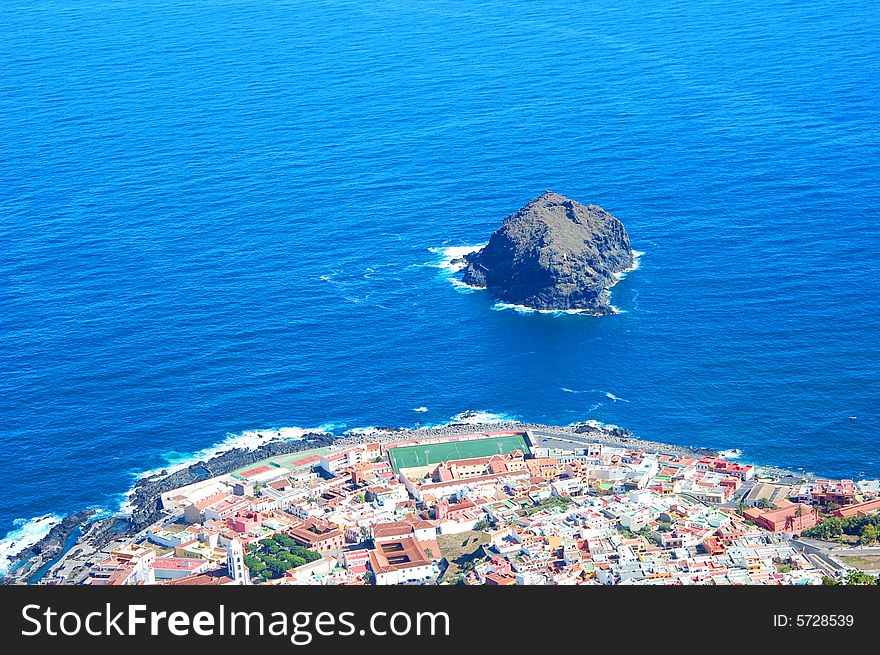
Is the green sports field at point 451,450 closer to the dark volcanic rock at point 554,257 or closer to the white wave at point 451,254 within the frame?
the dark volcanic rock at point 554,257

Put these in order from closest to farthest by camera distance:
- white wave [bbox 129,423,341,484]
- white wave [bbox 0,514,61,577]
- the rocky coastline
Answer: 1. the rocky coastline
2. white wave [bbox 0,514,61,577]
3. white wave [bbox 129,423,341,484]

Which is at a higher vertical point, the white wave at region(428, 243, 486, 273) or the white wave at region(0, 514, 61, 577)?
the white wave at region(428, 243, 486, 273)

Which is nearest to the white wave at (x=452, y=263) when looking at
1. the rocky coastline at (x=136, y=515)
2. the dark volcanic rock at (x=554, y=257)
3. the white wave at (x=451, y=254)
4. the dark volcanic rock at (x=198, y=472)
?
the white wave at (x=451, y=254)

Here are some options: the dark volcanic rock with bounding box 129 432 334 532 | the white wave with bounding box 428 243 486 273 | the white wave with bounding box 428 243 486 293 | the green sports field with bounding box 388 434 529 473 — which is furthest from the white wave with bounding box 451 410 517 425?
the white wave with bounding box 428 243 486 273

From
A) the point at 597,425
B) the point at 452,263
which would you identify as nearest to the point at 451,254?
the point at 452,263

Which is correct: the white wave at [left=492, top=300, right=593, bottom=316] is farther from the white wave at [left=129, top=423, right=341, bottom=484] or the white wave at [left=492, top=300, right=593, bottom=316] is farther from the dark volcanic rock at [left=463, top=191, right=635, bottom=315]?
the white wave at [left=129, top=423, right=341, bottom=484]

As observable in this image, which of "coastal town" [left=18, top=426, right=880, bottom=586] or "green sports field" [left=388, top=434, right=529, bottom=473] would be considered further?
"green sports field" [left=388, top=434, right=529, bottom=473]

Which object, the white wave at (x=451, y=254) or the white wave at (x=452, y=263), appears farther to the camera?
the white wave at (x=451, y=254)
